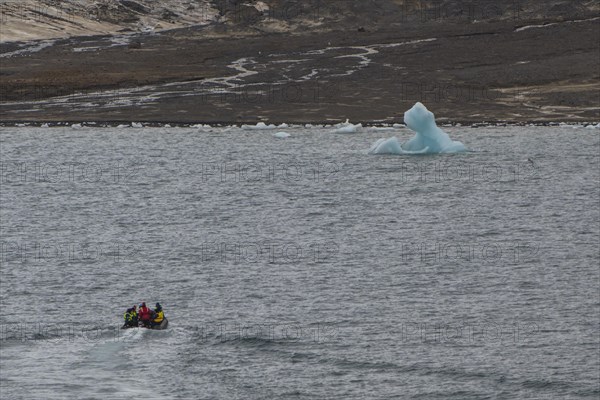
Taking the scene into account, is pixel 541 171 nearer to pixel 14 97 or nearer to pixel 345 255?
pixel 345 255

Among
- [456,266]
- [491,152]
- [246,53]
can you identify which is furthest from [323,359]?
[246,53]

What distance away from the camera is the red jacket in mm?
53906

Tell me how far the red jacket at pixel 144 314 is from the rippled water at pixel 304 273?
83cm

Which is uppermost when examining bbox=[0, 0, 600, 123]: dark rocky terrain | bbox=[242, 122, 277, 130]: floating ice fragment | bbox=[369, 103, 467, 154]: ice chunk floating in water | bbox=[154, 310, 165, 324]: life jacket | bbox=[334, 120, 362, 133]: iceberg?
bbox=[0, 0, 600, 123]: dark rocky terrain

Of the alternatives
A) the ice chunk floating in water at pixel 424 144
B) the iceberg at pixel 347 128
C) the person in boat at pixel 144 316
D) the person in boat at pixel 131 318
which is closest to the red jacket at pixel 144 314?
the person in boat at pixel 144 316

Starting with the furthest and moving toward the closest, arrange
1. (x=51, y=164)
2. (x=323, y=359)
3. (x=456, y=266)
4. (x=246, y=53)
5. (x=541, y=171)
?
(x=246, y=53), (x=51, y=164), (x=541, y=171), (x=456, y=266), (x=323, y=359)

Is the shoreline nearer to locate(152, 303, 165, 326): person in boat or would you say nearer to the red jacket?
locate(152, 303, 165, 326): person in boat

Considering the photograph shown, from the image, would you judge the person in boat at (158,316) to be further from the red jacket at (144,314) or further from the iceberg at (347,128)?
the iceberg at (347,128)

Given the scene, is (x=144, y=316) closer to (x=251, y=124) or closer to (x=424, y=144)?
(x=424, y=144)

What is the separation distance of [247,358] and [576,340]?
50.0ft

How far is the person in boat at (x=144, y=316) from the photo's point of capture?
177 ft

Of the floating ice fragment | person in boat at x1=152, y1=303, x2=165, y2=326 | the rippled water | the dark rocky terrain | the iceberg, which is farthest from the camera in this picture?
the dark rocky terrain

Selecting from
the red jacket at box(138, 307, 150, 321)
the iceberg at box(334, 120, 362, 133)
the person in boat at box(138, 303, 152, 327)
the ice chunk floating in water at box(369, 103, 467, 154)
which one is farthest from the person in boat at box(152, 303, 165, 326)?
the iceberg at box(334, 120, 362, 133)

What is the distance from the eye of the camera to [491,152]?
115500 millimetres
